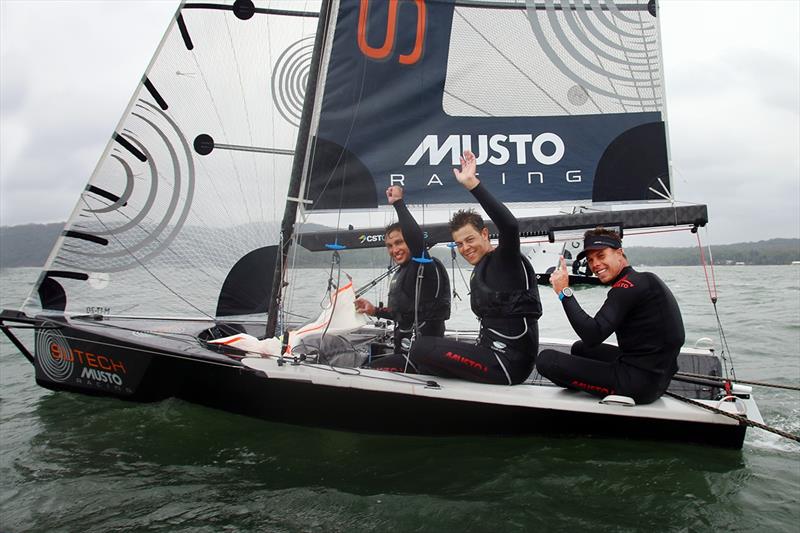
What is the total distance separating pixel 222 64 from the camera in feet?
14.6

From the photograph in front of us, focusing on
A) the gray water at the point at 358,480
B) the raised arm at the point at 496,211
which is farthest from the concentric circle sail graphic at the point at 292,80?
the raised arm at the point at 496,211

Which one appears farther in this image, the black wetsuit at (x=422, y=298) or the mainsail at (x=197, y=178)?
the mainsail at (x=197, y=178)

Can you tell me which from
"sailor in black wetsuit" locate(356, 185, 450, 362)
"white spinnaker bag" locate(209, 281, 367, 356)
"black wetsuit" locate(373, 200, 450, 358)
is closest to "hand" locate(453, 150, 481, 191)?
"sailor in black wetsuit" locate(356, 185, 450, 362)

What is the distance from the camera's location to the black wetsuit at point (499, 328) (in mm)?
3238

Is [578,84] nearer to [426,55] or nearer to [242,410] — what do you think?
[426,55]

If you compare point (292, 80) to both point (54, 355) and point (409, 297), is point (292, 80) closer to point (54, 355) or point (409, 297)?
point (409, 297)

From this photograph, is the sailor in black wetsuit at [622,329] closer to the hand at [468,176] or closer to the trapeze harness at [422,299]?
the hand at [468,176]

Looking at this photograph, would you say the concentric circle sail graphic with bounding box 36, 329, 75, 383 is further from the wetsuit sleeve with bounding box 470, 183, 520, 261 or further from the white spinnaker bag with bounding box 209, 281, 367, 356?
the wetsuit sleeve with bounding box 470, 183, 520, 261

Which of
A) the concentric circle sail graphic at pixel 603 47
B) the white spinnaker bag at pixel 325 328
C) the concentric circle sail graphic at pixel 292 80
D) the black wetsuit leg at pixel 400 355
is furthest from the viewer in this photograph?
the concentric circle sail graphic at pixel 292 80

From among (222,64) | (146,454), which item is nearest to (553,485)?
(146,454)

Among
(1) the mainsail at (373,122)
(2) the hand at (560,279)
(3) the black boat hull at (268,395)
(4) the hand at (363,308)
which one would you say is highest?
(1) the mainsail at (373,122)

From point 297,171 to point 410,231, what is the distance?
1.25m

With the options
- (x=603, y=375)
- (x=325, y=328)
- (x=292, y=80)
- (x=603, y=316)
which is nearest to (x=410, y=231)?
(x=325, y=328)

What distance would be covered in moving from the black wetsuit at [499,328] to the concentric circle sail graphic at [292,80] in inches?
89.3
